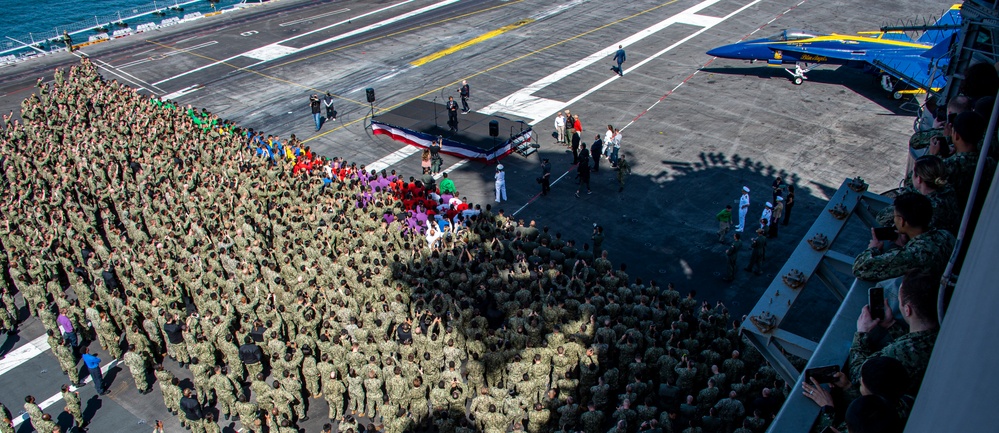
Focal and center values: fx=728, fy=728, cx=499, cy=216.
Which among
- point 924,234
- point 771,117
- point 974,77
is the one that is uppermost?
point 974,77

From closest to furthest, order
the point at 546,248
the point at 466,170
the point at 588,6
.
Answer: the point at 546,248 → the point at 466,170 → the point at 588,6

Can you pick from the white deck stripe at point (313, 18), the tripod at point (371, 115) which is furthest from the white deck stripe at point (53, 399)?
the white deck stripe at point (313, 18)

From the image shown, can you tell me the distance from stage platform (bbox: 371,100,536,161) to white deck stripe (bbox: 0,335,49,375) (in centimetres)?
1473

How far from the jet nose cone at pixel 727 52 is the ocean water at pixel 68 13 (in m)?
43.6

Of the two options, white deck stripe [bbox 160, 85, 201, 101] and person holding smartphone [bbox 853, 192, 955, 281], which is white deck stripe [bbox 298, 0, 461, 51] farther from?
person holding smartphone [bbox 853, 192, 955, 281]

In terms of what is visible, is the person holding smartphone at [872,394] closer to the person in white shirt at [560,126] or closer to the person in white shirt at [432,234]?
the person in white shirt at [432,234]

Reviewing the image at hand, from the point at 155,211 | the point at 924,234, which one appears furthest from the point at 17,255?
the point at 924,234

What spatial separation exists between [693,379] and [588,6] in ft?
131

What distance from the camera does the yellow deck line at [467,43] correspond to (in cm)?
3956

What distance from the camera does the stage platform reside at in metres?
27.6

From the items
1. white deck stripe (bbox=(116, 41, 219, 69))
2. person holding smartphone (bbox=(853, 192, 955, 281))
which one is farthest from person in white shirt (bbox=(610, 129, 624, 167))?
white deck stripe (bbox=(116, 41, 219, 69))

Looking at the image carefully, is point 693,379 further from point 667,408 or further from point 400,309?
point 400,309

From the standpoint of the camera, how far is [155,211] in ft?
69.6

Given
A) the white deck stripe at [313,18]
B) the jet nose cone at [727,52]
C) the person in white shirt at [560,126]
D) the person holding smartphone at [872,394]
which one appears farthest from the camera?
the white deck stripe at [313,18]
